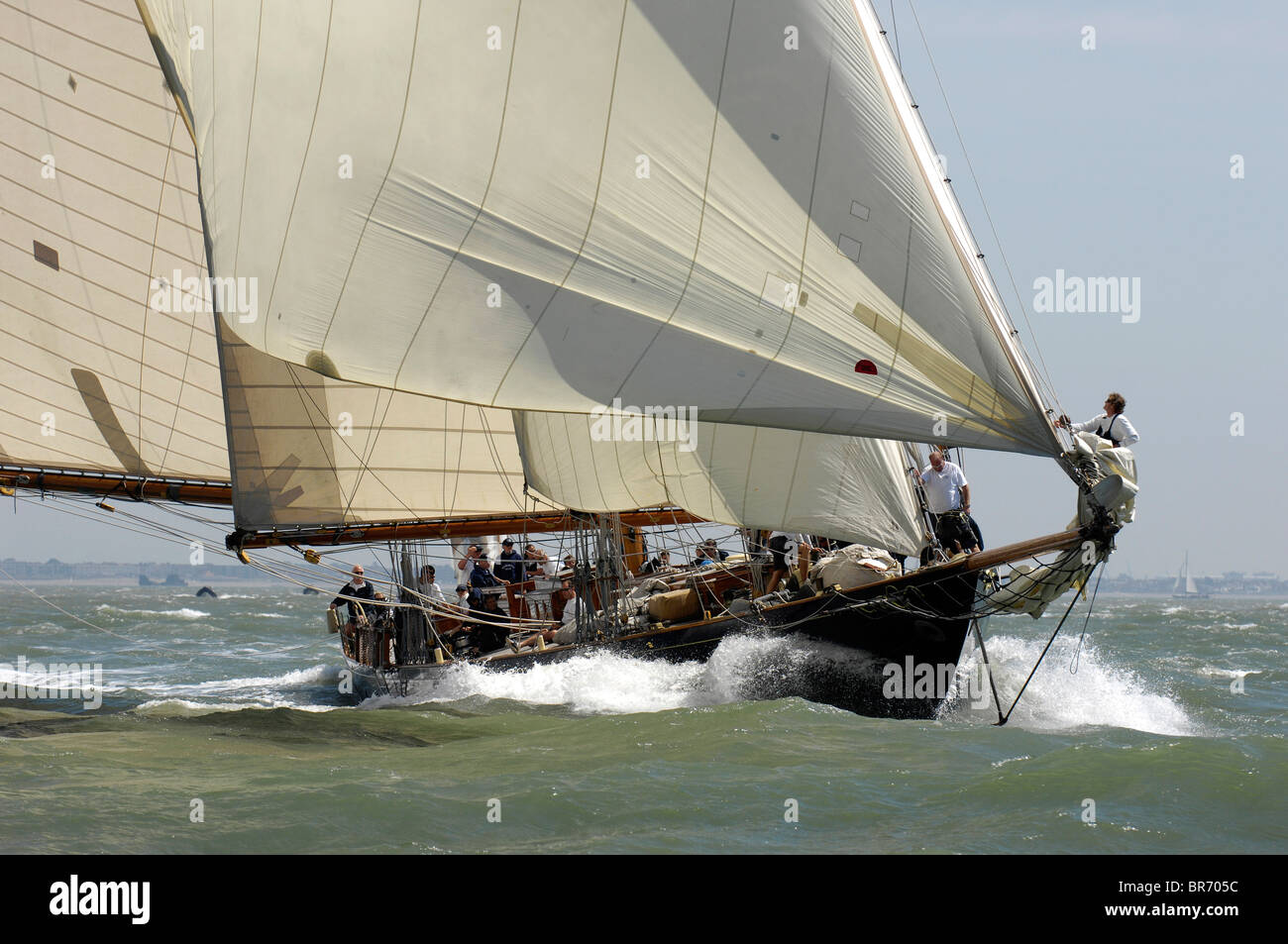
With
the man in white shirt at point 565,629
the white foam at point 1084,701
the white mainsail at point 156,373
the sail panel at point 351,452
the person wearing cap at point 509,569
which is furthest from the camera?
the person wearing cap at point 509,569

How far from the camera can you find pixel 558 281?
10008mm

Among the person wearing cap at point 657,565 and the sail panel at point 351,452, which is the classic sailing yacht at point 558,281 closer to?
the sail panel at point 351,452

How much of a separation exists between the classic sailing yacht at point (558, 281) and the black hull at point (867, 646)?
36mm

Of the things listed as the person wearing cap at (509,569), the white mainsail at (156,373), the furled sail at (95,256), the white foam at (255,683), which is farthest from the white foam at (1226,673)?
the furled sail at (95,256)

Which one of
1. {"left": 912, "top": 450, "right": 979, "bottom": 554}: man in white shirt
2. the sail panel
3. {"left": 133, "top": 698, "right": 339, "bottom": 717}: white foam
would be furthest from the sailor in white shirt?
{"left": 133, "top": 698, "right": 339, "bottom": 717}: white foam

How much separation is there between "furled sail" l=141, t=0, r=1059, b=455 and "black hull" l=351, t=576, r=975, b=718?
3638mm

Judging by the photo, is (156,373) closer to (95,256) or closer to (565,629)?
(95,256)

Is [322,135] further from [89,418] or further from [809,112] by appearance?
[89,418]

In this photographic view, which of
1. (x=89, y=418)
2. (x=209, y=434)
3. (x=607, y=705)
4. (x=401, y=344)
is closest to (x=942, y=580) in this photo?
(x=607, y=705)

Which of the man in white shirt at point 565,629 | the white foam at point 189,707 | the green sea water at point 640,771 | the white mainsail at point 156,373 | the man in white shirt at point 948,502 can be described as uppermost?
the white mainsail at point 156,373

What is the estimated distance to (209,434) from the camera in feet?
52.9

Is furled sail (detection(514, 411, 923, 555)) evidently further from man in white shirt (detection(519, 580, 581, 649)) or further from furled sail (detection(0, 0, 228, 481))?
furled sail (detection(0, 0, 228, 481))

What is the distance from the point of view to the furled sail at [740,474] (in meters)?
12.7

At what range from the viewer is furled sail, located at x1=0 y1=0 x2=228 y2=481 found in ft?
50.0
